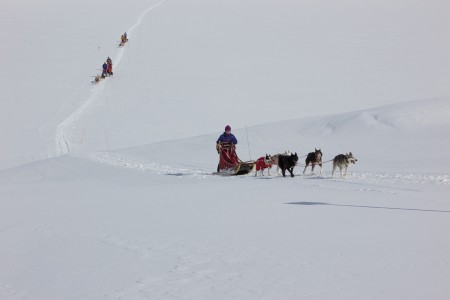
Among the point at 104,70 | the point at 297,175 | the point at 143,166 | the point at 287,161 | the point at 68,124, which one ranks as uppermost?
the point at 104,70

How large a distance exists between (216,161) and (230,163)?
2.15 m

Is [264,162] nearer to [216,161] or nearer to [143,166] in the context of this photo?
[216,161]

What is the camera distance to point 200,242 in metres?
5.00

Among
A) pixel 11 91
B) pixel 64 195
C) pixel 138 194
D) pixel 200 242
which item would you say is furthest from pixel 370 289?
pixel 11 91

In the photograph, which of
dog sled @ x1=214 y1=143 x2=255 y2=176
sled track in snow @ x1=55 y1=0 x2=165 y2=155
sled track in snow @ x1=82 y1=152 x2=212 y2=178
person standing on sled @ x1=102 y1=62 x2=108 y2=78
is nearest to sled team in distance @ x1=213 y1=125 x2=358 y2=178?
dog sled @ x1=214 y1=143 x2=255 y2=176

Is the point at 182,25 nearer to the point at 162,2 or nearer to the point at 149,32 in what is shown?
the point at 149,32

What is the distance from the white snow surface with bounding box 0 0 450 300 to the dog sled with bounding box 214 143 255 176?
0.91 feet

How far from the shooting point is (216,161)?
1302 centimetres

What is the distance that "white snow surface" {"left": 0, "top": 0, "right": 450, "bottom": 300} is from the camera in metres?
4.13

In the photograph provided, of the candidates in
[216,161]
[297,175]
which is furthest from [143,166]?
[297,175]

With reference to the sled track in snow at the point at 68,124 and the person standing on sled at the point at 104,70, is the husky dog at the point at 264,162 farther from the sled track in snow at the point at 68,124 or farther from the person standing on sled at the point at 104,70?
the person standing on sled at the point at 104,70

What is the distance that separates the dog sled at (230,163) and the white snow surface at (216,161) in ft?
0.91

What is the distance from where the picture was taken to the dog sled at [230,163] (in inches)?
420

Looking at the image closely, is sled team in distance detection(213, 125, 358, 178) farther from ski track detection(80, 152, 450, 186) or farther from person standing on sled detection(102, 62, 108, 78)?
person standing on sled detection(102, 62, 108, 78)
